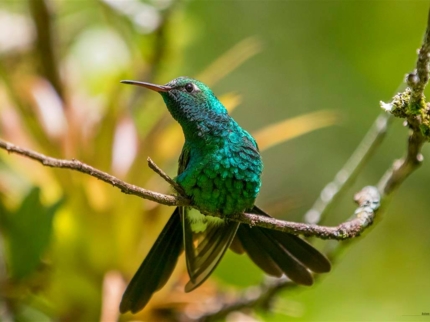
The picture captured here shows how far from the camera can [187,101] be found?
2061 mm

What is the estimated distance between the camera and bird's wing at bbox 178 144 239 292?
1952 millimetres

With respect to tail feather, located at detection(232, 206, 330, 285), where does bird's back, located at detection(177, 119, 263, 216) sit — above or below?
above

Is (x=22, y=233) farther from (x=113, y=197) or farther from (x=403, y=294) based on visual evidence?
(x=403, y=294)

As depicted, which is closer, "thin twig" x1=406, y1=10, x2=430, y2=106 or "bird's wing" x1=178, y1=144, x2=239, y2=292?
"thin twig" x1=406, y1=10, x2=430, y2=106

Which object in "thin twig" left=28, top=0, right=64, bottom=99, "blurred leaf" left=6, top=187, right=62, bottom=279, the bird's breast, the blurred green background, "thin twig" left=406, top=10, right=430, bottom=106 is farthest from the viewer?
→ "thin twig" left=28, top=0, right=64, bottom=99

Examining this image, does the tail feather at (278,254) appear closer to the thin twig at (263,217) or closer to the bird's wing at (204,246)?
the bird's wing at (204,246)

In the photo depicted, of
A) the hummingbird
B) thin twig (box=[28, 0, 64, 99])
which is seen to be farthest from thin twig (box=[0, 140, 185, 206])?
thin twig (box=[28, 0, 64, 99])

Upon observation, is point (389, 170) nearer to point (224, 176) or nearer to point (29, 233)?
point (224, 176)

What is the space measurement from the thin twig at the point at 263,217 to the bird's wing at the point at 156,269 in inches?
10.4

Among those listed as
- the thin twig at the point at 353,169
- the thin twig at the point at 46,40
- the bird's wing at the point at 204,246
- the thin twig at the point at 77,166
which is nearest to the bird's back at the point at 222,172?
the bird's wing at the point at 204,246

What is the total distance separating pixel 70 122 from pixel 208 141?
3.20 ft

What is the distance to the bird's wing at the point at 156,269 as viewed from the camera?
1881 millimetres

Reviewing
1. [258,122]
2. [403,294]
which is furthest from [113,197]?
[258,122]

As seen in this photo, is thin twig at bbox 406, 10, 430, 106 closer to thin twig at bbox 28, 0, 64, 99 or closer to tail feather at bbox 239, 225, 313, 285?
tail feather at bbox 239, 225, 313, 285
